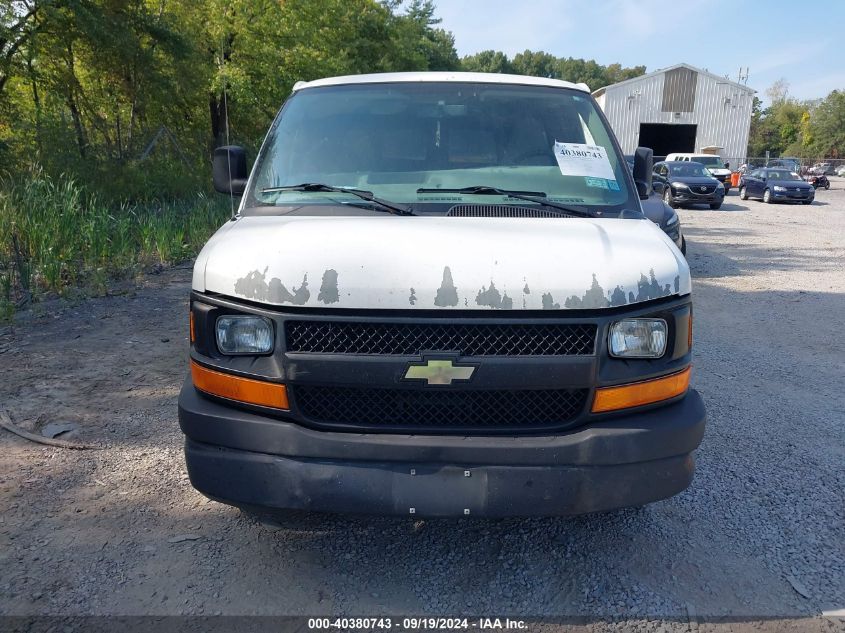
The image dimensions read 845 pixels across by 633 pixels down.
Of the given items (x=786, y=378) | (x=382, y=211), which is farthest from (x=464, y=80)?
(x=786, y=378)

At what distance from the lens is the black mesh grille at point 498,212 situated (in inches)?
113

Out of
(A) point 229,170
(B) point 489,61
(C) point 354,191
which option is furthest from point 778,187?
(B) point 489,61

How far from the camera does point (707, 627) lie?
245 centimetres

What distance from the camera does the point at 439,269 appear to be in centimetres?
231

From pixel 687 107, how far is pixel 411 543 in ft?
159

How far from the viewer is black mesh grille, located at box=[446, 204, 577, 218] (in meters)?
2.87

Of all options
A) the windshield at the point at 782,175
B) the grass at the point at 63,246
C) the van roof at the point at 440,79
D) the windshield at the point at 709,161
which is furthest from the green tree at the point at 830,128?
the van roof at the point at 440,79

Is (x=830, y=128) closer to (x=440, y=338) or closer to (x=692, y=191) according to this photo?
(x=692, y=191)

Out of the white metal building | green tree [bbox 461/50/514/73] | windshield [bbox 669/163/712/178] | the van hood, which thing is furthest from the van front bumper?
green tree [bbox 461/50/514/73]

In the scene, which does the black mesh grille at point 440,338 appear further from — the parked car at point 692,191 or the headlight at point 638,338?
the parked car at point 692,191

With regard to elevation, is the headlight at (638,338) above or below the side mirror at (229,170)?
below

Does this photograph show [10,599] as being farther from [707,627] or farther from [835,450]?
[835,450]

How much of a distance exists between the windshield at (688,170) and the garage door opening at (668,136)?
24.3 meters

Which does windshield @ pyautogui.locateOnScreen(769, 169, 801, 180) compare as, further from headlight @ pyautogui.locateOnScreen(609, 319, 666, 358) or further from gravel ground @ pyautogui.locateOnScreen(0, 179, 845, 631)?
headlight @ pyautogui.locateOnScreen(609, 319, 666, 358)
